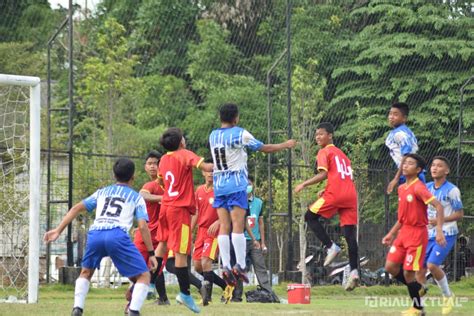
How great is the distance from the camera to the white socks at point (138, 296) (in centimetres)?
1082

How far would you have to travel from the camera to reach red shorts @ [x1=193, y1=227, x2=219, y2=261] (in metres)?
15.8

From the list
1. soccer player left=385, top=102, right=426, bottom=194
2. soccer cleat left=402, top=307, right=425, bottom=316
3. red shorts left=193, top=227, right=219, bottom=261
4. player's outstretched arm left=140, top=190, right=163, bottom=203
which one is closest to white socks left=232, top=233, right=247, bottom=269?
player's outstretched arm left=140, top=190, right=163, bottom=203

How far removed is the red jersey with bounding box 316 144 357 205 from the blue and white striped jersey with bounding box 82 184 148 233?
3982mm

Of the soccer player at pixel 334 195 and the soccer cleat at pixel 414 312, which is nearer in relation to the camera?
the soccer cleat at pixel 414 312

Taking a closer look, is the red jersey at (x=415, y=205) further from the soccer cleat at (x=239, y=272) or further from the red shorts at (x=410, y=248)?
the soccer cleat at (x=239, y=272)

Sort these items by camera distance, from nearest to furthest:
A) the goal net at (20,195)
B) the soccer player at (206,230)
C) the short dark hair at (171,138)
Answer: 1. the short dark hair at (171,138)
2. the goal net at (20,195)
3. the soccer player at (206,230)

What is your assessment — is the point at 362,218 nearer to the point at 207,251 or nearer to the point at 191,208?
the point at 207,251

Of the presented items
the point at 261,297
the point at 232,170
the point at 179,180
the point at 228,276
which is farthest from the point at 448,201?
the point at 261,297

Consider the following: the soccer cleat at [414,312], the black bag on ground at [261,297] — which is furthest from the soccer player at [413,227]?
the black bag on ground at [261,297]

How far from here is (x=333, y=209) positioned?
1445 cm

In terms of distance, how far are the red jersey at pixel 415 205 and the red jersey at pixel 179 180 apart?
8.49 feet

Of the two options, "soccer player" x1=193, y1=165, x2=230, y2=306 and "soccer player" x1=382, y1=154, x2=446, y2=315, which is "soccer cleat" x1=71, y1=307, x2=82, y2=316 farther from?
"soccer player" x1=193, y1=165, x2=230, y2=306

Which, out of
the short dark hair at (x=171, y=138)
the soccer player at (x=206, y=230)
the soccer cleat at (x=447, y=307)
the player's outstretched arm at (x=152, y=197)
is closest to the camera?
the soccer cleat at (x=447, y=307)

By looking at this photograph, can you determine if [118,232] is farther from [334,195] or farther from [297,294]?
[297,294]
